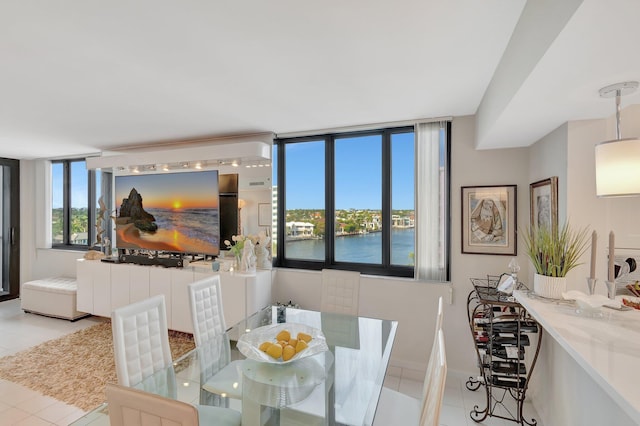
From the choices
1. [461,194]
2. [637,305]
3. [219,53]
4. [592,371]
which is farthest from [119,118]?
[637,305]

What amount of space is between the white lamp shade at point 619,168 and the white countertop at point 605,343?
61 centimetres

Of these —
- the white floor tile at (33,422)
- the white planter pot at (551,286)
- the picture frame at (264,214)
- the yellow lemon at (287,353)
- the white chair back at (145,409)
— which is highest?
the picture frame at (264,214)

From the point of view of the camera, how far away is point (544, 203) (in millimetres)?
2439

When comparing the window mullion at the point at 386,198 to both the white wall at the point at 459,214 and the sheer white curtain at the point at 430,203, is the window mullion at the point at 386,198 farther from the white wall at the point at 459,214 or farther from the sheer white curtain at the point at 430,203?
the white wall at the point at 459,214

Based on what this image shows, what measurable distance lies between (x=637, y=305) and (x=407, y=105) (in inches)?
80.9

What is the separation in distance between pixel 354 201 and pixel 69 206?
5312mm

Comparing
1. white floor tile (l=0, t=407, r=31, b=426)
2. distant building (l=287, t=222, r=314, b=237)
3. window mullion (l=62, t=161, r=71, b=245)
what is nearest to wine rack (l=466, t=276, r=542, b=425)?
distant building (l=287, t=222, r=314, b=237)

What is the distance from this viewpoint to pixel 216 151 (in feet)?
12.2

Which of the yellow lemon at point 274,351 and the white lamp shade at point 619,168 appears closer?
the white lamp shade at point 619,168

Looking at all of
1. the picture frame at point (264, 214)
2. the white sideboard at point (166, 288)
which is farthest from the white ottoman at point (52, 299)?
the picture frame at point (264, 214)

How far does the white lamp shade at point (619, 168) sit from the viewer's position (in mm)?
1365

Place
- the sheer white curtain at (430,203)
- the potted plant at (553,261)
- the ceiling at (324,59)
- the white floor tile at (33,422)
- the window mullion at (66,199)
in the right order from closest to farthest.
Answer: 1. the ceiling at (324,59)
2. the potted plant at (553,261)
3. the white floor tile at (33,422)
4. the sheer white curtain at (430,203)
5. the window mullion at (66,199)

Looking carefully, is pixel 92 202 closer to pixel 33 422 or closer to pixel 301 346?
pixel 33 422

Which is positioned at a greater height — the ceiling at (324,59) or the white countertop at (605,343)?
the ceiling at (324,59)
